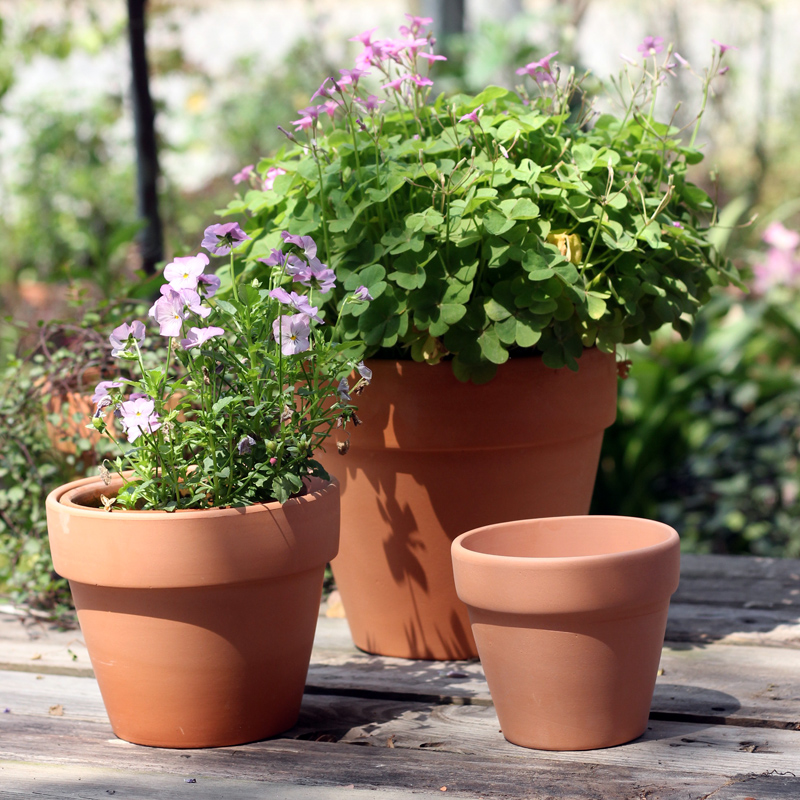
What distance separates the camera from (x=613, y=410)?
1.59 metres

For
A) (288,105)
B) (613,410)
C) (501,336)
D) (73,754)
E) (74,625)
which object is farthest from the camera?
(288,105)

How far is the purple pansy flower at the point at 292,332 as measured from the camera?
1.15m

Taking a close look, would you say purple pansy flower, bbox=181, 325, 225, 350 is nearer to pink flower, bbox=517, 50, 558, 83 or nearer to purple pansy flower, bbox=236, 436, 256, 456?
purple pansy flower, bbox=236, 436, 256, 456

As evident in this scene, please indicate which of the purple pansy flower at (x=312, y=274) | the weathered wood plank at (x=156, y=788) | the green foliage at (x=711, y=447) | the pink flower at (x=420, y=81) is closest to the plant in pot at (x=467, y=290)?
the pink flower at (x=420, y=81)

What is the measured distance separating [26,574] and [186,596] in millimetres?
804

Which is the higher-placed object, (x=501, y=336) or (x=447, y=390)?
(x=501, y=336)

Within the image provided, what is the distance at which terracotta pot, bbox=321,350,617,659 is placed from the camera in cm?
142

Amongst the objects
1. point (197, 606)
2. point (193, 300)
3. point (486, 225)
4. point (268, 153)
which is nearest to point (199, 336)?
point (193, 300)

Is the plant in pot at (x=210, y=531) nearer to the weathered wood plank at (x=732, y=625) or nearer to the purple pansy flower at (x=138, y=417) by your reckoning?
the purple pansy flower at (x=138, y=417)

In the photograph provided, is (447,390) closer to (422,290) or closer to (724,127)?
(422,290)

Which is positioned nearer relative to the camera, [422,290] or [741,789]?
[741,789]

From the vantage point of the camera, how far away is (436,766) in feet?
3.73

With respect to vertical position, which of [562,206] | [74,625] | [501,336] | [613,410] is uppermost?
[562,206]

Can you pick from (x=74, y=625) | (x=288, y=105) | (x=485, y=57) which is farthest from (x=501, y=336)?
(x=288, y=105)
